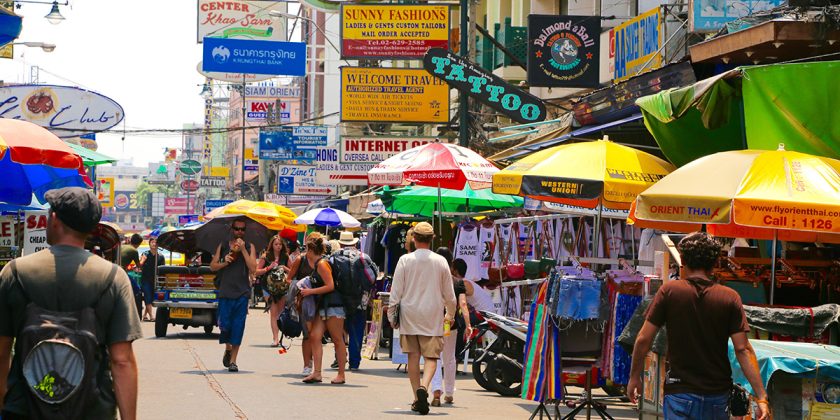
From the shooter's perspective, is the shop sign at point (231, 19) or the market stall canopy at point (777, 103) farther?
the shop sign at point (231, 19)

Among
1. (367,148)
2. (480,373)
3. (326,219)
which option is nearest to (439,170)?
(480,373)

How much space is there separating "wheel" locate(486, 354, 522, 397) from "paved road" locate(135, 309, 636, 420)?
7.5 inches

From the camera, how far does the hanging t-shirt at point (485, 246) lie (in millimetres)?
18844

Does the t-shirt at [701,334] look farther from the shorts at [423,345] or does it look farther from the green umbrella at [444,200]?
the green umbrella at [444,200]

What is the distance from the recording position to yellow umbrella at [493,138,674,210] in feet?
41.1

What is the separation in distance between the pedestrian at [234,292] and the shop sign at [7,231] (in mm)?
2773

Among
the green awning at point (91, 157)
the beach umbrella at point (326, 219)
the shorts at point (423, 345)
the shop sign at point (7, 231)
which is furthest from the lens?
the beach umbrella at point (326, 219)

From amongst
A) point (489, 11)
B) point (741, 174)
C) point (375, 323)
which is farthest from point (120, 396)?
point (489, 11)

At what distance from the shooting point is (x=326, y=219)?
28031mm

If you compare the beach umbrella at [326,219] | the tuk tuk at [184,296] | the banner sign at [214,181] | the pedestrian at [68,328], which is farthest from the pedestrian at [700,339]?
the banner sign at [214,181]

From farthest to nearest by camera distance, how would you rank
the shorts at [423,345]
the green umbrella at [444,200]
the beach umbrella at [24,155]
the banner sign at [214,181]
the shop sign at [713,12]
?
the banner sign at [214,181] → the green umbrella at [444,200] → the shop sign at [713,12] → the shorts at [423,345] → the beach umbrella at [24,155]

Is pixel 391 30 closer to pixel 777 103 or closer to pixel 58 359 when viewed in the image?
pixel 777 103

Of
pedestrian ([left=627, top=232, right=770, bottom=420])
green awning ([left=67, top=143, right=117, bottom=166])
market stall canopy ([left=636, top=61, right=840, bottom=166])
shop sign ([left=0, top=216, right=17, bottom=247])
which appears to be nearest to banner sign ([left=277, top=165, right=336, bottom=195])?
green awning ([left=67, top=143, right=117, bottom=166])

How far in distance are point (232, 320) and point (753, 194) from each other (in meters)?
7.71
